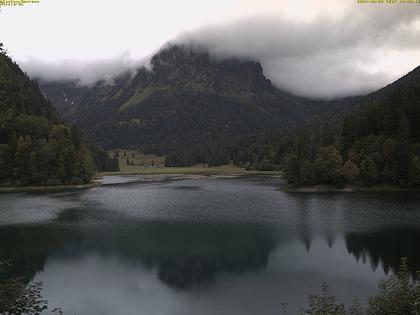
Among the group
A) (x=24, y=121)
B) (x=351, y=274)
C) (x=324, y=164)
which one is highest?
→ (x=24, y=121)

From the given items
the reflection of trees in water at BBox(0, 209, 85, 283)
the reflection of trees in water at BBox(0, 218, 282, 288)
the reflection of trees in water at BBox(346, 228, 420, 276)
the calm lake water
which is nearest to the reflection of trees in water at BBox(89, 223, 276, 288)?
the reflection of trees in water at BBox(0, 218, 282, 288)

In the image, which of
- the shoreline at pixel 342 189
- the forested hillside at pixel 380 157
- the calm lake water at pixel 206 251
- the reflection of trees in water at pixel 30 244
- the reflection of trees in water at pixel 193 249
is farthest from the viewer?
the shoreline at pixel 342 189

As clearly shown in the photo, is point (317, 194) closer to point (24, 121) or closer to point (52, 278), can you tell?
point (52, 278)

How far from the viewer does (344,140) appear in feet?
524

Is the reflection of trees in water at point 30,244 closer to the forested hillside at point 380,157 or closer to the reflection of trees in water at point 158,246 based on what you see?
the reflection of trees in water at point 158,246

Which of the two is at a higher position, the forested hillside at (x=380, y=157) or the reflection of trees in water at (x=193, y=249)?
the forested hillside at (x=380, y=157)

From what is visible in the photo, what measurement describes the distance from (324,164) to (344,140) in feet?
97.9

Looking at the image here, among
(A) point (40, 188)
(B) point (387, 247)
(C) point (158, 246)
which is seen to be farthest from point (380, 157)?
(A) point (40, 188)

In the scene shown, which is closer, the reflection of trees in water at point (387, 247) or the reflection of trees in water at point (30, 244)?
the reflection of trees in water at point (387, 247)

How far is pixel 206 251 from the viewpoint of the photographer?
196ft

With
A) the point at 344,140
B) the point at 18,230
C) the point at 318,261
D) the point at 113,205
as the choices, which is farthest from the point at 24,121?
the point at 318,261

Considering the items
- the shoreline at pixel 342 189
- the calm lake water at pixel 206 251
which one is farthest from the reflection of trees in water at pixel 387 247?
the shoreline at pixel 342 189

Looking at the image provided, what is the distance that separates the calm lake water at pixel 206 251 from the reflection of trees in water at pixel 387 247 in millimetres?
135

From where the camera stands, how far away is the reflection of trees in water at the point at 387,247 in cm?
5209
